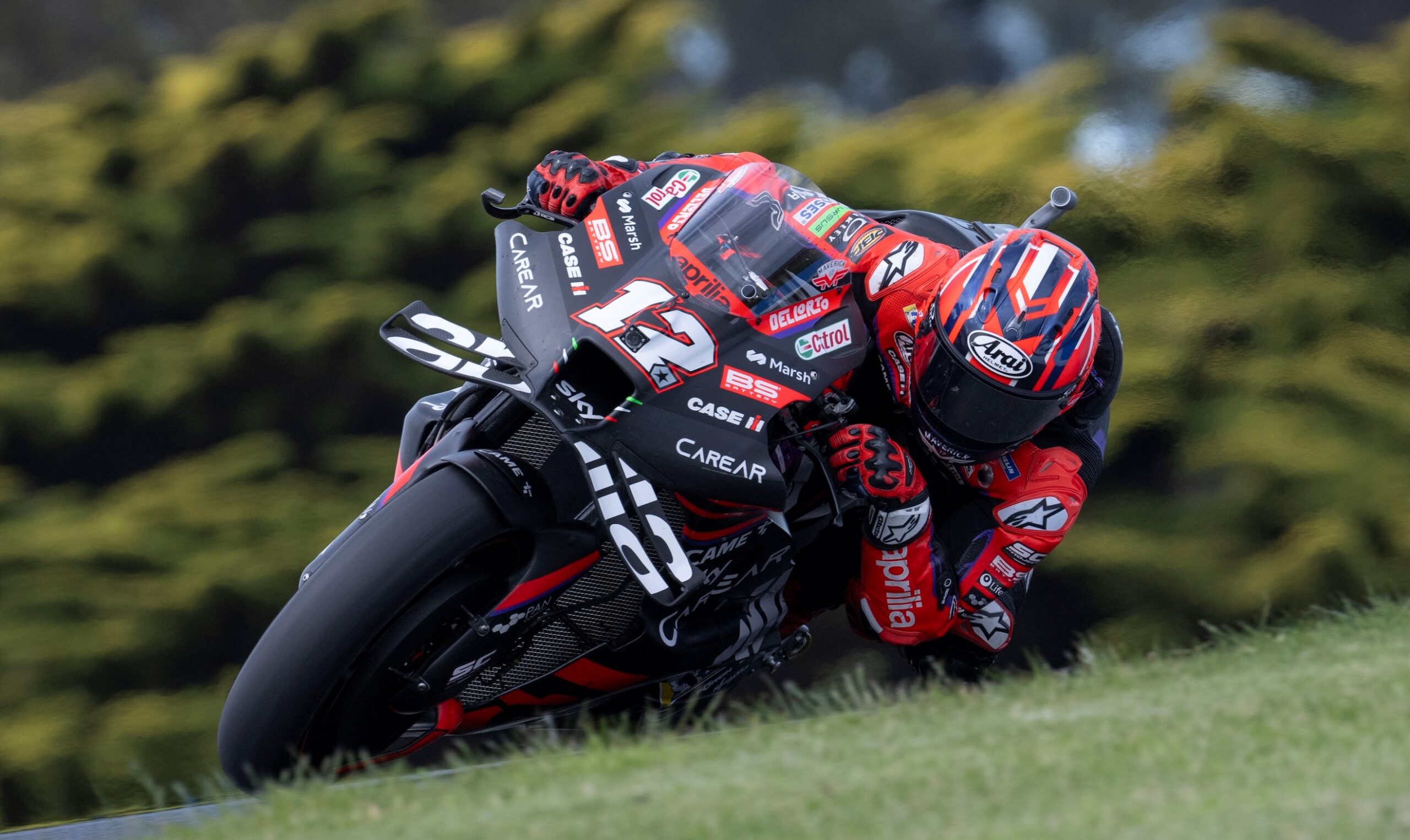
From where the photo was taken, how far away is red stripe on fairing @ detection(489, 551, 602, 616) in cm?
280

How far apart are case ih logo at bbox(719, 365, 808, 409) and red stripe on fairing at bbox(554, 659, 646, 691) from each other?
0.70 metres

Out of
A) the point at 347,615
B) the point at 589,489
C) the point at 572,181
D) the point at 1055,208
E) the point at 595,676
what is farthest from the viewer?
the point at 1055,208

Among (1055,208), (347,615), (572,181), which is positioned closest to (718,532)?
(347,615)

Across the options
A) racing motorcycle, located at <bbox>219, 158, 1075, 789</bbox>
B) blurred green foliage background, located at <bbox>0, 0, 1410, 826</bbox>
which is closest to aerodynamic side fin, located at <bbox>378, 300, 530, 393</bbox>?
racing motorcycle, located at <bbox>219, 158, 1075, 789</bbox>

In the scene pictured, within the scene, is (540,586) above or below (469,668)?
above

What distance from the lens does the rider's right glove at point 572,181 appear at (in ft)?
10.6

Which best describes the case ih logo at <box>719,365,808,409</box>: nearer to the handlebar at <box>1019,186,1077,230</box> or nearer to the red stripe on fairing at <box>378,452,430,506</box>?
the red stripe on fairing at <box>378,452,430,506</box>

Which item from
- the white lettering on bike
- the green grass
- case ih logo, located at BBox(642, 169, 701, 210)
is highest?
case ih logo, located at BBox(642, 169, 701, 210)

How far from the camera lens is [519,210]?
10.9 feet

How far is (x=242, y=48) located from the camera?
473cm

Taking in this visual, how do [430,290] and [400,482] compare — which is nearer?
[400,482]

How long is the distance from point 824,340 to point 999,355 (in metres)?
0.37

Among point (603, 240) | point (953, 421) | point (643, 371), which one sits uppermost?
point (603, 240)

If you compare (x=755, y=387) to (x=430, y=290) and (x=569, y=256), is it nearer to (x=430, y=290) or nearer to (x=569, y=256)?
(x=569, y=256)
